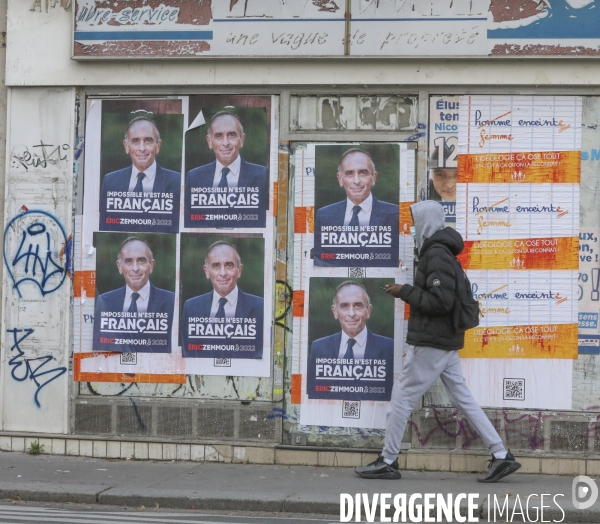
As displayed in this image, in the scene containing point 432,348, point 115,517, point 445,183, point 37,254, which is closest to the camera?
point 115,517

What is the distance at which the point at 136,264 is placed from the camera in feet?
29.3

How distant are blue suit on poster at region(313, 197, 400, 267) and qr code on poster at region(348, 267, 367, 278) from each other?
33 millimetres

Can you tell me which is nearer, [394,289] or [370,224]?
[394,289]

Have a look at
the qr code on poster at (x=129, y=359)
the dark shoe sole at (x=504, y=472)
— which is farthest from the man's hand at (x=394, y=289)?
the qr code on poster at (x=129, y=359)

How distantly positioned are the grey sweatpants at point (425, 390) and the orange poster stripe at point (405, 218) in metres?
1.03

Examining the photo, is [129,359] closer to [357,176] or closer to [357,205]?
[357,205]

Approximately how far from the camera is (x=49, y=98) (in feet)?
29.7

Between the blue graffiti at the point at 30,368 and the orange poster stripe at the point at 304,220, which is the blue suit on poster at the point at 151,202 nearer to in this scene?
the orange poster stripe at the point at 304,220

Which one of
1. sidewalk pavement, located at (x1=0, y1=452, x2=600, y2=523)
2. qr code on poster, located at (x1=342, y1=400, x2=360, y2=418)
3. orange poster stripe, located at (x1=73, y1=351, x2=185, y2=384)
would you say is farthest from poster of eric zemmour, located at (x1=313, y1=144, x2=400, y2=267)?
sidewalk pavement, located at (x1=0, y1=452, x2=600, y2=523)

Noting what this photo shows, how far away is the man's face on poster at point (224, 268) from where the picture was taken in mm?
8805

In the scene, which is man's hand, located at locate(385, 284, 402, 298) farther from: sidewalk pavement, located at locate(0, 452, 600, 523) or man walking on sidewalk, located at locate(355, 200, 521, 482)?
sidewalk pavement, located at locate(0, 452, 600, 523)

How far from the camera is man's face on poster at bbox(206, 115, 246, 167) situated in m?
8.80

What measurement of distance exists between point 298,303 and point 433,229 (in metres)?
1.36

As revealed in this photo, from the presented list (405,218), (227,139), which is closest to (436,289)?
(405,218)
